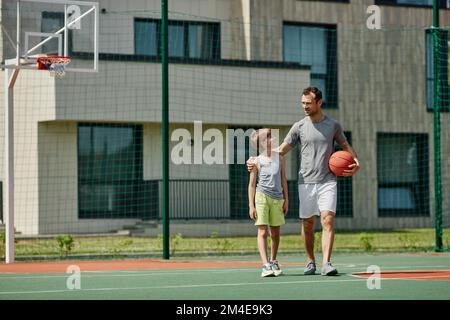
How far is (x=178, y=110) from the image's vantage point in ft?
97.1

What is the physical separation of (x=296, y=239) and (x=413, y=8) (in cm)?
1197

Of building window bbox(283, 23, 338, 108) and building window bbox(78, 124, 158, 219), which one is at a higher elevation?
building window bbox(283, 23, 338, 108)

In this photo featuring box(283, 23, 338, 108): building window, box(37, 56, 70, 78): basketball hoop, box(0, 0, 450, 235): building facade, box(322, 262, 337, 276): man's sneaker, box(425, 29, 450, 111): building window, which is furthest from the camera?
box(283, 23, 338, 108): building window

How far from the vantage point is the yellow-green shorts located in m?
13.2

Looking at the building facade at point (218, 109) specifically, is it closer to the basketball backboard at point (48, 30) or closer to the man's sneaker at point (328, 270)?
the basketball backboard at point (48, 30)

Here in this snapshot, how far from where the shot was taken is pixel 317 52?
1353 inches

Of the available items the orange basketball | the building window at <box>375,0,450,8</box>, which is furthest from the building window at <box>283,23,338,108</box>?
the orange basketball

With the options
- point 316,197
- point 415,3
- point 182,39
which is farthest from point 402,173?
point 316,197

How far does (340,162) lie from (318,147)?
0.40 meters

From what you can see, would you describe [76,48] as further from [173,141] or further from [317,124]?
[317,124]

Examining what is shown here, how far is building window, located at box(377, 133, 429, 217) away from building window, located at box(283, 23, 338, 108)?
94.3 inches

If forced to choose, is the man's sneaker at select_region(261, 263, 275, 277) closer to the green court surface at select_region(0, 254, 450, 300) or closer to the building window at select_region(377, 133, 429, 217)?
the green court surface at select_region(0, 254, 450, 300)
